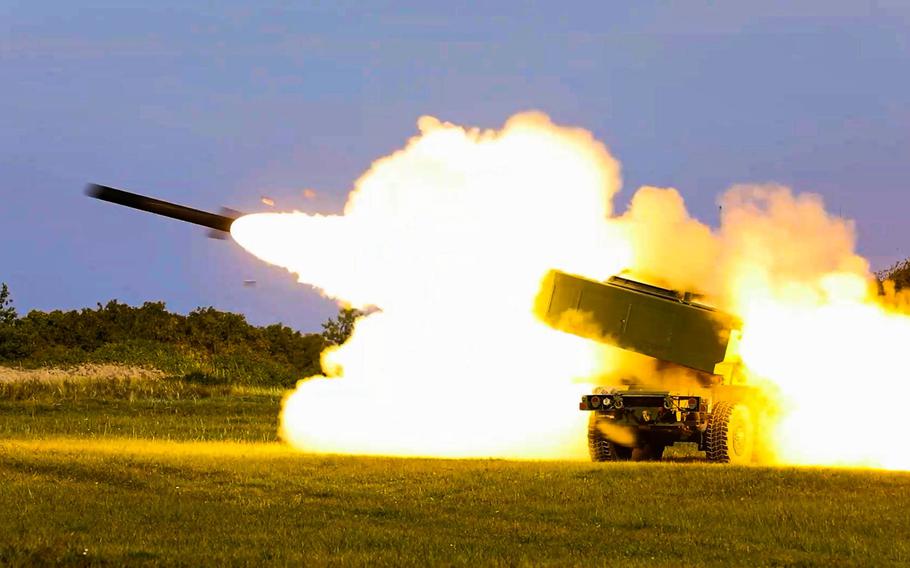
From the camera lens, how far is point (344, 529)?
17859 mm

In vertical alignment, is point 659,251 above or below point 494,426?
above

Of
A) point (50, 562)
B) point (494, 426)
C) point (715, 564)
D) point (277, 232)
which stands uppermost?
point (277, 232)

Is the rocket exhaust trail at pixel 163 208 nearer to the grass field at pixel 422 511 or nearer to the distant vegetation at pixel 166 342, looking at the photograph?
the grass field at pixel 422 511

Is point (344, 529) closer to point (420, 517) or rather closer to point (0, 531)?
point (420, 517)

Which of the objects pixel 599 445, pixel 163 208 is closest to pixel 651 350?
pixel 599 445

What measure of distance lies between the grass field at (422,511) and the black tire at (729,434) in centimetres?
217

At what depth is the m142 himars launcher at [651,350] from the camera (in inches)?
1169

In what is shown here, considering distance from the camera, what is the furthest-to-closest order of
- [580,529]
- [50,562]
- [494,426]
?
[494,426] < [580,529] < [50,562]

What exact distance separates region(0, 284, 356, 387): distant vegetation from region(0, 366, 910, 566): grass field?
49923mm

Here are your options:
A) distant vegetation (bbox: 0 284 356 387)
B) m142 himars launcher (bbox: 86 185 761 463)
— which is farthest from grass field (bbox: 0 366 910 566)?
distant vegetation (bbox: 0 284 356 387)

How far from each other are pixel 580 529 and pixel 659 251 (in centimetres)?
1402

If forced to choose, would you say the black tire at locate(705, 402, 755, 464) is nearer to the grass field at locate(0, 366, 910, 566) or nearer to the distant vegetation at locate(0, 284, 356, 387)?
the grass field at locate(0, 366, 910, 566)

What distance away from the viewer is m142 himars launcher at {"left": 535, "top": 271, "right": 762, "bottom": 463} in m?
29.7

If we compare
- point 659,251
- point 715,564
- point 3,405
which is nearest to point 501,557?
point 715,564
